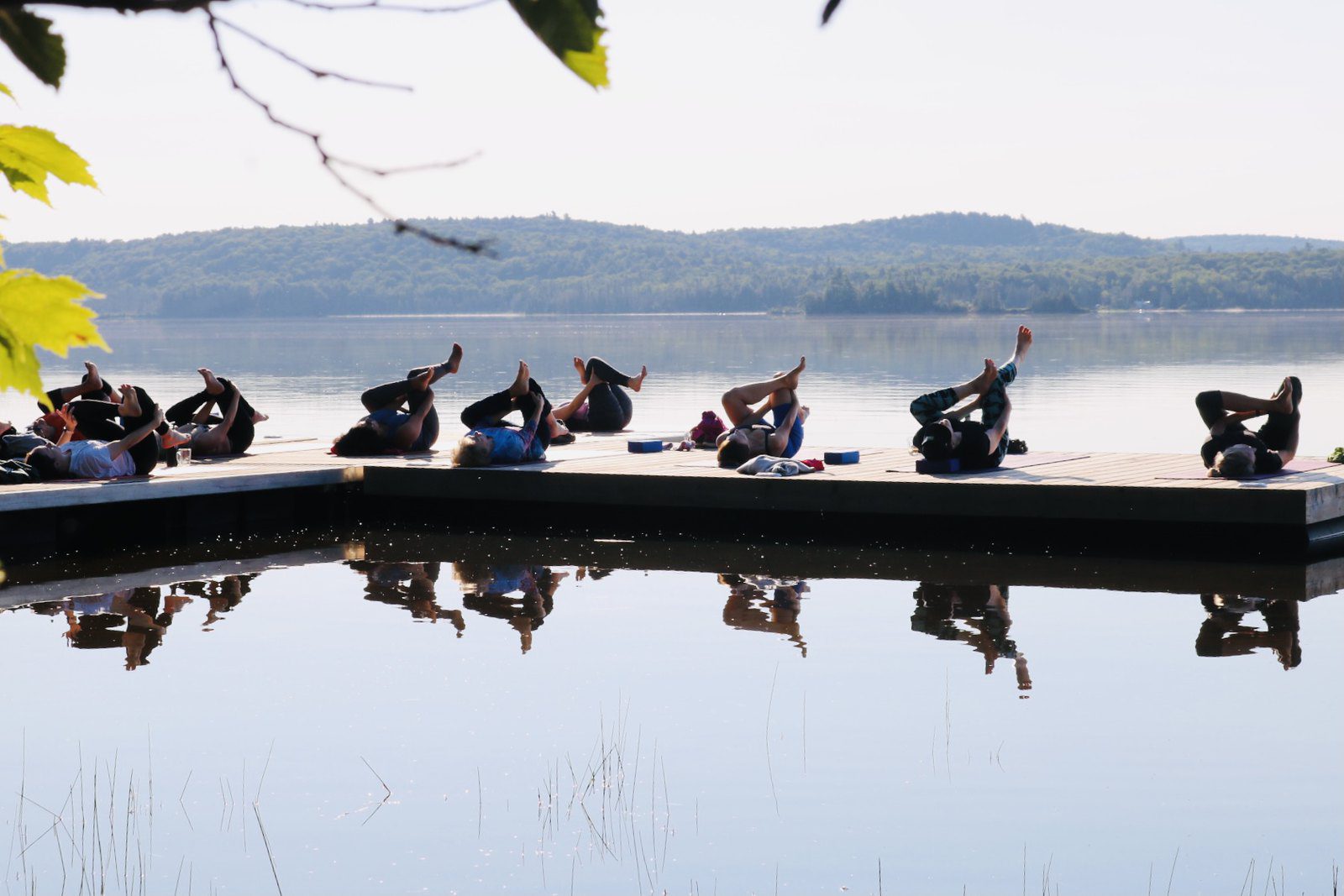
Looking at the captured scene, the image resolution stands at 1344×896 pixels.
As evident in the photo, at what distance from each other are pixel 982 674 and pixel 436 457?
739 centimetres

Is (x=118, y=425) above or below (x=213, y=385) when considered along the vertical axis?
below

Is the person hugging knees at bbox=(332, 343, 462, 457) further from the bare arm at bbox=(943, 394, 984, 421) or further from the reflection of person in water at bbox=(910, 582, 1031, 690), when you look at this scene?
the reflection of person in water at bbox=(910, 582, 1031, 690)

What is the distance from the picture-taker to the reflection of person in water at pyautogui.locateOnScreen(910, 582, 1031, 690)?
9227 mm

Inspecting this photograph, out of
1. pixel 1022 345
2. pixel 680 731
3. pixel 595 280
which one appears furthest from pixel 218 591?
pixel 595 280

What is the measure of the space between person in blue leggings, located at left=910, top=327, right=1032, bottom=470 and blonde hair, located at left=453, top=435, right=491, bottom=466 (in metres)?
3.50

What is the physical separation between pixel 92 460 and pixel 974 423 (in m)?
6.76

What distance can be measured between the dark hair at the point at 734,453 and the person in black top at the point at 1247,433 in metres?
3.52

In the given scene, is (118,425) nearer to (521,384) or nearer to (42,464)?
(42,464)

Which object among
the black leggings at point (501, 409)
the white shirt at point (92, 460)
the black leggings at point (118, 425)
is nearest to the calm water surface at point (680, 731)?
the white shirt at point (92, 460)

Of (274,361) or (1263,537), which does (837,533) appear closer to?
(1263,537)

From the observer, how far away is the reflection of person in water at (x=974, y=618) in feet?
30.3

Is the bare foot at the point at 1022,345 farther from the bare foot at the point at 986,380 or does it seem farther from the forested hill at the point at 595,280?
the forested hill at the point at 595,280

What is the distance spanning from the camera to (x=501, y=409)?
13.9 m

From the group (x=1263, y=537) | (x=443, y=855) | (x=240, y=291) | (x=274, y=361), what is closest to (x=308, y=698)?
(x=443, y=855)
